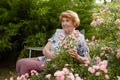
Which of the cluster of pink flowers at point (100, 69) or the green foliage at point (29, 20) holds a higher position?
the cluster of pink flowers at point (100, 69)

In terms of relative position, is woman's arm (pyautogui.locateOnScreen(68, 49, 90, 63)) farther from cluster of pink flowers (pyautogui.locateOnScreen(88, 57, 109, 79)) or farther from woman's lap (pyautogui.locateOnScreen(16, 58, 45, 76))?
cluster of pink flowers (pyautogui.locateOnScreen(88, 57, 109, 79))

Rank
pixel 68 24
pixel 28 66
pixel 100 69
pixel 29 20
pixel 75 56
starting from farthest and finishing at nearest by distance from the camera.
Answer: pixel 29 20 < pixel 68 24 < pixel 28 66 < pixel 75 56 < pixel 100 69

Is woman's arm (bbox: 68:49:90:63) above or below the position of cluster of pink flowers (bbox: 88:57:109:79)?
below

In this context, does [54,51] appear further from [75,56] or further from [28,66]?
[75,56]

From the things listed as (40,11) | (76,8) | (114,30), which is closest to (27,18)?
(40,11)

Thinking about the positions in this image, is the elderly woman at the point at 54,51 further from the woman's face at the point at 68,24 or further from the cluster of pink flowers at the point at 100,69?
the cluster of pink flowers at the point at 100,69

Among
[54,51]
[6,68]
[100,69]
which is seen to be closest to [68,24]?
[54,51]

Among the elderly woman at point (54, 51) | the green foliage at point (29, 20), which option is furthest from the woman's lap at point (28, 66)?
the green foliage at point (29, 20)

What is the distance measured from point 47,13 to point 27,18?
0.36 m

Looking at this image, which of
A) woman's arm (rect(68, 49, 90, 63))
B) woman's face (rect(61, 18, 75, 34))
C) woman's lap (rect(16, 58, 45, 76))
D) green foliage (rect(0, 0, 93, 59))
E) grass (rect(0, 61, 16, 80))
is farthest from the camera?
grass (rect(0, 61, 16, 80))

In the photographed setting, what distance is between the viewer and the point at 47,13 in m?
5.91

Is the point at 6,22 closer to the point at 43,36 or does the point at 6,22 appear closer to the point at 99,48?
the point at 43,36

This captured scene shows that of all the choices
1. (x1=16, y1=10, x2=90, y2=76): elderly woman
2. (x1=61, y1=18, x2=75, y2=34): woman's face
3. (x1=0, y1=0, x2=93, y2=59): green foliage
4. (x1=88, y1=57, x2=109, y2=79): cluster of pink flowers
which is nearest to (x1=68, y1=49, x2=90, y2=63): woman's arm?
(x1=16, y1=10, x2=90, y2=76): elderly woman

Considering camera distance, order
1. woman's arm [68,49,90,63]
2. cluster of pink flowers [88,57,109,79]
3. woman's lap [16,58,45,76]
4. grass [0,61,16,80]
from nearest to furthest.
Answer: cluster of pink flowers [88,57,109,79] < woman's arm [68,49,90,63] < woman's lap [16,58,45,76] < grass [0,61,16,80]
